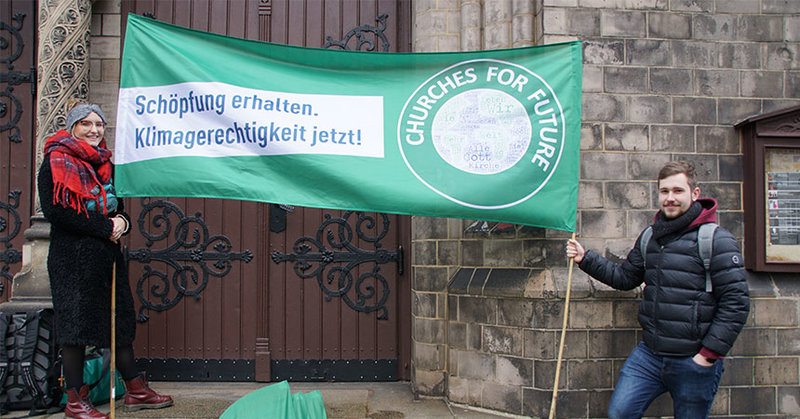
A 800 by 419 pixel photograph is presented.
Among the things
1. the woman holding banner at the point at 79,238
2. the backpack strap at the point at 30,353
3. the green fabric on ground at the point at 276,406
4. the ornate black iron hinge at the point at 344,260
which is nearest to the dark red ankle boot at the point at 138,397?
the woman holding banner at the point at 79,238

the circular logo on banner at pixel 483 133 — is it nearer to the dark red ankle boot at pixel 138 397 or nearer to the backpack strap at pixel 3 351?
the dark red ankle boot at pixel 138 397

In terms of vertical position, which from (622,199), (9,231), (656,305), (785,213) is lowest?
(656,305)

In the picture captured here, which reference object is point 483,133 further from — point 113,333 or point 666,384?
point 113,333

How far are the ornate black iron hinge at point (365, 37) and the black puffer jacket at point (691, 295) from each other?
3147 millimetres

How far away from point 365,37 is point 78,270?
10.5ft

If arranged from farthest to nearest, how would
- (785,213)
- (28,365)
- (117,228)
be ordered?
(785,213), (28,365), (117,228)

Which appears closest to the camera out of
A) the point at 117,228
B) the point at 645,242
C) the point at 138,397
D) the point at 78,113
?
the point at 645,242

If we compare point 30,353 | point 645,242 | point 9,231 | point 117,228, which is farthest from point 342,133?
point 9,231

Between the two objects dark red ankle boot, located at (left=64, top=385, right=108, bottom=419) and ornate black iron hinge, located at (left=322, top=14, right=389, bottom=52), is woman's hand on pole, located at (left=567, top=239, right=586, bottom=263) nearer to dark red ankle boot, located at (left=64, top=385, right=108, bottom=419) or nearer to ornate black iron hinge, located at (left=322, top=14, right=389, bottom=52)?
ornate black iron hinge, located at (left=322, top=14, right=389, bottom=52)

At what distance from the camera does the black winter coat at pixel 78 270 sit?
3.90 meters

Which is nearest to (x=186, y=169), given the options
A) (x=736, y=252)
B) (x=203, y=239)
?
(x=203, y=239)

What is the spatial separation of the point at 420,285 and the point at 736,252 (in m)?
2.53

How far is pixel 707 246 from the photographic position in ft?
10.9

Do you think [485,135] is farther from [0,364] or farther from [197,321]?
[0,364]
